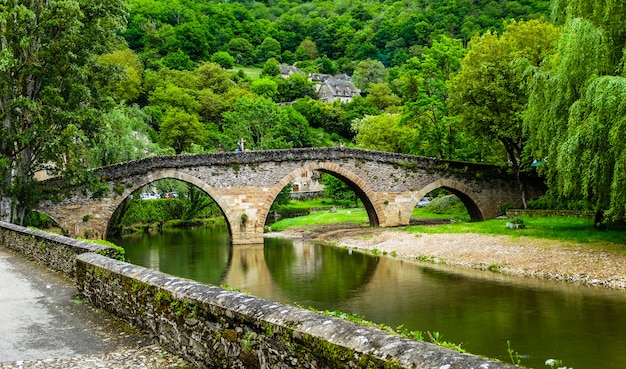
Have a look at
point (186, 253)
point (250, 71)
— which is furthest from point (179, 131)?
point (250, 71)

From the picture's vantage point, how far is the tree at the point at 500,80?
26562 mm

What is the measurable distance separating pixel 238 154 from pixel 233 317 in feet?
83.4

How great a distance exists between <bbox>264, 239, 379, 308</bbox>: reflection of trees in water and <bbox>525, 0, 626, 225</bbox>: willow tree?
705 centimetres

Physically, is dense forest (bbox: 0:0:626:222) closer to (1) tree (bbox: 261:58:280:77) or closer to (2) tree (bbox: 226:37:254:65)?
(1) tree (bbox: 261:58:280:77)

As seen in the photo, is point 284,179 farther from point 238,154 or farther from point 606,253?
point 606,253

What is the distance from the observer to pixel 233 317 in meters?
4.54

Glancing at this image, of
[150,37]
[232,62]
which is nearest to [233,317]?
[150,37]

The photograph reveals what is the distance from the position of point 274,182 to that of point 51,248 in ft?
61.0

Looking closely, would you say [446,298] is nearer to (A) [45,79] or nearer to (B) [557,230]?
(B) [557,230]

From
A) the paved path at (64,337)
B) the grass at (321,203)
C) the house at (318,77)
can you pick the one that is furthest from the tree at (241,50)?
the paved path at (64,337)

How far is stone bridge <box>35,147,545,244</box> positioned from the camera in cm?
2717

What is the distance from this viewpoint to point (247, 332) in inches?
172

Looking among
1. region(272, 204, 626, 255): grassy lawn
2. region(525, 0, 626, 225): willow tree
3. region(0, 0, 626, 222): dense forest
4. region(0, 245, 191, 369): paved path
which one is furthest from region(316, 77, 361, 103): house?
region(0, 245, 191, 369): paved path

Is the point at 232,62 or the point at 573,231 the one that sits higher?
the point at 232,62
